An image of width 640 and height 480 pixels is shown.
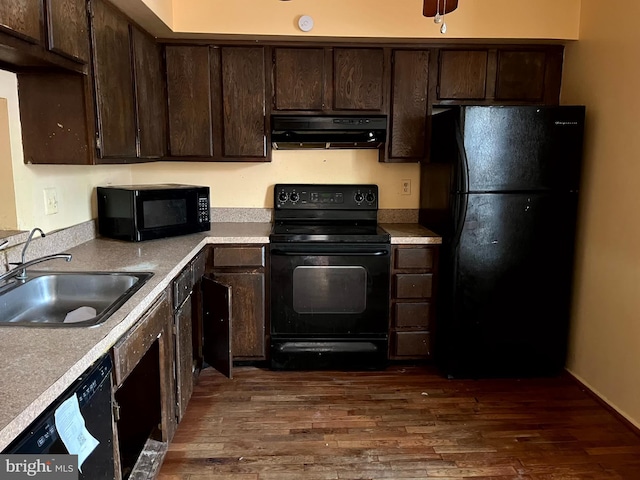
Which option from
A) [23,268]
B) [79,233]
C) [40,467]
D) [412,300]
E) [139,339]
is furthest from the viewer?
[412,300]

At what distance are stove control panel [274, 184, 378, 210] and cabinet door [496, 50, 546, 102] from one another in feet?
3.34

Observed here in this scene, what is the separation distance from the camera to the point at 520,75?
3074mm

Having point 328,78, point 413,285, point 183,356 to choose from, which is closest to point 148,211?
point 183,356

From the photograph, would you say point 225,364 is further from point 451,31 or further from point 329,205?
point 451,31

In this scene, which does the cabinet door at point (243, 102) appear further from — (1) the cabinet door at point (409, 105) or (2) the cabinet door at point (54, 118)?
(2) the cabinet door at point (54, 118)

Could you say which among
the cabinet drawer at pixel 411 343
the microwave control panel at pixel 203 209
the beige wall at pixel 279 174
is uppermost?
the beige wall at pixel 279 174

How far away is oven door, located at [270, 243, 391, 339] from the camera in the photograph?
292 centimetres

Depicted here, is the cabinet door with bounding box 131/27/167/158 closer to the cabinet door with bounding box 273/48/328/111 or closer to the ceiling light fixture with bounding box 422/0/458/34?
the cabinet door with bounding box 273/48/328/111

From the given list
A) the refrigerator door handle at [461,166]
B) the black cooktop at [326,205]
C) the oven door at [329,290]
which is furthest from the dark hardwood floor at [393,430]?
the refrigerator door handle at [461,166]

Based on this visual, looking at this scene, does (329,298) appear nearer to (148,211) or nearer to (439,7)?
(148,211)

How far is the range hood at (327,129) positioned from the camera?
→ 296 cm

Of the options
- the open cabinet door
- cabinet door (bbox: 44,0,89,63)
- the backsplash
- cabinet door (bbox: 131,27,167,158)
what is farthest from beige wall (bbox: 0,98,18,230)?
the open cabinet door

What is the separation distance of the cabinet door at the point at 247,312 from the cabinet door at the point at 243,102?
0.78 metres

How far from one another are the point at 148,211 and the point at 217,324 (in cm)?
71
